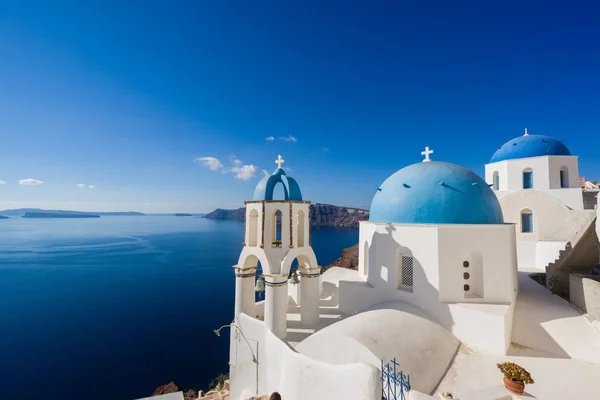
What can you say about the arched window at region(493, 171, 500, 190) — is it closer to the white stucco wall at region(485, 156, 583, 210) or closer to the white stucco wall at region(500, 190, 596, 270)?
the white stucco wall at region(485, 156, 583, 210)

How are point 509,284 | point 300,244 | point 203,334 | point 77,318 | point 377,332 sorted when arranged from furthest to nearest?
point 77,318
point 203,334
point 300,244
point 509,284
point 377,332

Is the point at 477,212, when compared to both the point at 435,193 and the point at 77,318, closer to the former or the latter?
the point at 435,193

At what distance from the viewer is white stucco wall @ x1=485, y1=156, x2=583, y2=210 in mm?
15727

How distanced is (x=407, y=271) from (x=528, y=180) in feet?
44.9

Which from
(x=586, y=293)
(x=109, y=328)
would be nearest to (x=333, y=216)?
(x=109, y=328)

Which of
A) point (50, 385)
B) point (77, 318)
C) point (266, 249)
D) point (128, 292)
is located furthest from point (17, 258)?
point (266, 249)

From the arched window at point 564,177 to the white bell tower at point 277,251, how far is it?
16.9m

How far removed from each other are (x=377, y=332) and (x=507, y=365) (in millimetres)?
2418

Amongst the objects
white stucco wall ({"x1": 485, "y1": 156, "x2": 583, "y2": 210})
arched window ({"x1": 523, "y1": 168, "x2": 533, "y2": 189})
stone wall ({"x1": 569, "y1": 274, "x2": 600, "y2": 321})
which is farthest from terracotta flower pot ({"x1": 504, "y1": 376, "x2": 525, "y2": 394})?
Result: arched window ({"x1": 523, "y1": 168, "x2": 533, "y2": 189})

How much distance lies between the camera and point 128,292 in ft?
137

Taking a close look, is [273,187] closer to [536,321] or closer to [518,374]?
[518,374]

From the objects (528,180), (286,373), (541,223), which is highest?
(528,180)

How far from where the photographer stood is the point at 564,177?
16.6 m

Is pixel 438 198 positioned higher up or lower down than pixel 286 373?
higher up
